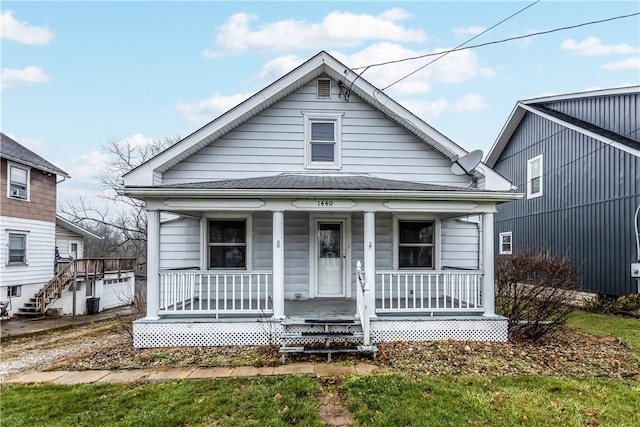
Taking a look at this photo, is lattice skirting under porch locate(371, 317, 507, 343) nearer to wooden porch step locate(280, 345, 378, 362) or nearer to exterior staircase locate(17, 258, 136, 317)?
wooden porch step locate(280, 345, 378, 362)

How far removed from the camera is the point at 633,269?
9.89 m

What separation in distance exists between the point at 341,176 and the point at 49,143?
25139mm

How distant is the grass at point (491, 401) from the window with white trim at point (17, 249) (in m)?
16.3

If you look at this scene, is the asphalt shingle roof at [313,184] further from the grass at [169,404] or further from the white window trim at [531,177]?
the white window trim at [531,177]

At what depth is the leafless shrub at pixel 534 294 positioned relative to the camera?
7.07m

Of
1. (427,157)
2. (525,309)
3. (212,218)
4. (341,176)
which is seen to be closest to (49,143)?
(212,218)

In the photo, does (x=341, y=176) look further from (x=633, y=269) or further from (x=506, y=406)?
(x=633, y=269)

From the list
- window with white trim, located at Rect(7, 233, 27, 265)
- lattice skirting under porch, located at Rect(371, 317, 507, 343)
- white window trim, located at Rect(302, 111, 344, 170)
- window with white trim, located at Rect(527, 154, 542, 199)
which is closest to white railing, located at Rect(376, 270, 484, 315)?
lattice skirting under porch, located at Rect(371, 317, 507, 343)

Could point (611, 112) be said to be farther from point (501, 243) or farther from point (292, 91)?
point (292, 91)

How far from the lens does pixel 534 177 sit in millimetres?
15109

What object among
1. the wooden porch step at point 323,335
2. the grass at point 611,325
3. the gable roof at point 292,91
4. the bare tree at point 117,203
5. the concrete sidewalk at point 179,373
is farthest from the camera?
the bare tree at point 117,203

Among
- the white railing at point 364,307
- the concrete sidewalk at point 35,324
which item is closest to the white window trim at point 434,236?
the white railing at point 364,307

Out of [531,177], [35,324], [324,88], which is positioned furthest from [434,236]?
[35,324]

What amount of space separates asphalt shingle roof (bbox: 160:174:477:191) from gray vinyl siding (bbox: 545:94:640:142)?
8.42 m
